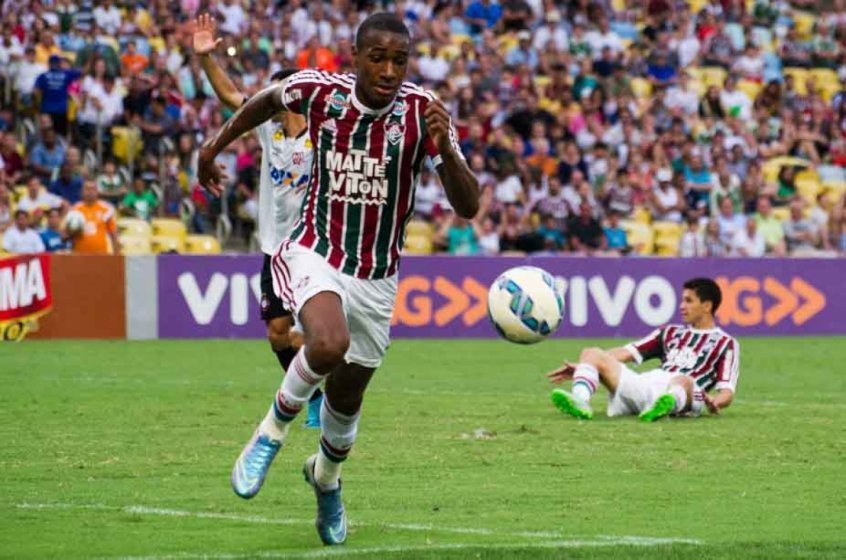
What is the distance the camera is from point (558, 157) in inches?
1075

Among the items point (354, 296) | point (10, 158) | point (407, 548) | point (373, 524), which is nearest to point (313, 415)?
point (373, 524)

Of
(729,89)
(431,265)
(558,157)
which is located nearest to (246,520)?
(431,265)

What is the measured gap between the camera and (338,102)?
26.3 feet

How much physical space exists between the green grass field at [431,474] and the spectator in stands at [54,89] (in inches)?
311

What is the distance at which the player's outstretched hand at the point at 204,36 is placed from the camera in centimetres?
1008

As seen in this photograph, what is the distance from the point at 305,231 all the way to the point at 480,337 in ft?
51.1

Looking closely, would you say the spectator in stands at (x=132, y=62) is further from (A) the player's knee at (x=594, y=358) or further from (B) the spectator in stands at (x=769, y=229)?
(A) the player's knee at (x=594, y=358)

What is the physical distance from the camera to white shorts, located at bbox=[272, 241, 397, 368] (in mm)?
7883

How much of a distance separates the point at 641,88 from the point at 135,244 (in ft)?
34.5

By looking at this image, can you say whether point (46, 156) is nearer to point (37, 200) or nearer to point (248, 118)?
point (37, 200)

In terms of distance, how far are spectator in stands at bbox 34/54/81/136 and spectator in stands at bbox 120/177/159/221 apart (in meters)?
1.49

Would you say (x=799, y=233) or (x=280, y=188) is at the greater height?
(x=280, y=188)

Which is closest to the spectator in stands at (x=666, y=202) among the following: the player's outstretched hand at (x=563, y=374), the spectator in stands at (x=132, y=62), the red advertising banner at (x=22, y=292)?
the spectator in stands at (x=132, y=62)

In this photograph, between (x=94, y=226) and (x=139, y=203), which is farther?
(x=139, y=203)
